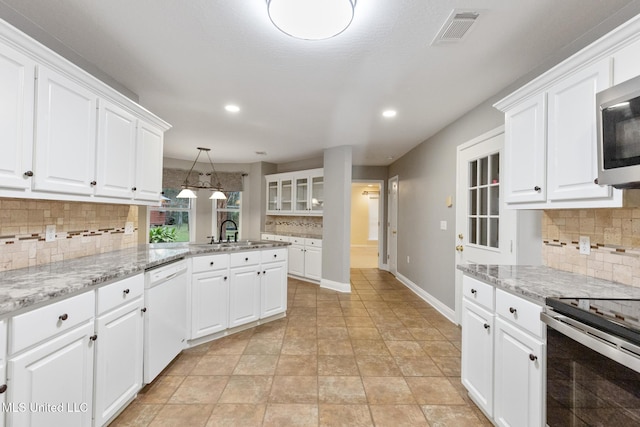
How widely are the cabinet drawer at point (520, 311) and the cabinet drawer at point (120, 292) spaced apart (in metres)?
2.18

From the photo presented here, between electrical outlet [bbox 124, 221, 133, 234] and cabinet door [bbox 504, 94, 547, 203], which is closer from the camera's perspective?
cabinet door [bbox 504, 94, 547, 203]

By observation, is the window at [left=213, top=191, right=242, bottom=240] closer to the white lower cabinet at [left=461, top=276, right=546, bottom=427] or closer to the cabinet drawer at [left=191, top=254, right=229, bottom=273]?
the cabinet drawer at [left=191, top=254, right=229, bottom=273]

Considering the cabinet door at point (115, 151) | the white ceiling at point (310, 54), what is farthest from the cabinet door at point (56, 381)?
the white ceiling at point (310, 54)

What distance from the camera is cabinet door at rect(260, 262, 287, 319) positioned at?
3.21 m

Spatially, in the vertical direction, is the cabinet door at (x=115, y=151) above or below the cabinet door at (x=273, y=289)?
above

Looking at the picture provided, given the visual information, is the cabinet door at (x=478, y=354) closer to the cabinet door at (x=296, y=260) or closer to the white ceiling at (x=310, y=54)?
the white ceiling at (x=310, y=54)

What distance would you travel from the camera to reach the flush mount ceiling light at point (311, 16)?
1.35 m

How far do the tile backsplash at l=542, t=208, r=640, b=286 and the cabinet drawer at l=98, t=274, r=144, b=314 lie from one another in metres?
2.83

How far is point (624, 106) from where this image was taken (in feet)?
4.04

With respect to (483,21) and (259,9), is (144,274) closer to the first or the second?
(259,9)

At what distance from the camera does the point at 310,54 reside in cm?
209

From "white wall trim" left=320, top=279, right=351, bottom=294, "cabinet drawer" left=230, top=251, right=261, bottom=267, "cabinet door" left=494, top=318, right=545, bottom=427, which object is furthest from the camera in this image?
"white wall trim" left=320, top=279, right=351, bottom=294

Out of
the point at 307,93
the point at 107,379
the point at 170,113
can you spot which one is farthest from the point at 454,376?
the point at 170,113

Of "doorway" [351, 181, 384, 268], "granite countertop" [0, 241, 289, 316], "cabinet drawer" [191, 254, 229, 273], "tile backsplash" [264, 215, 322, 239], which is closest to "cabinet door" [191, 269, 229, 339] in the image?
"cabinet drawer" [191, 254, 229, 273]
